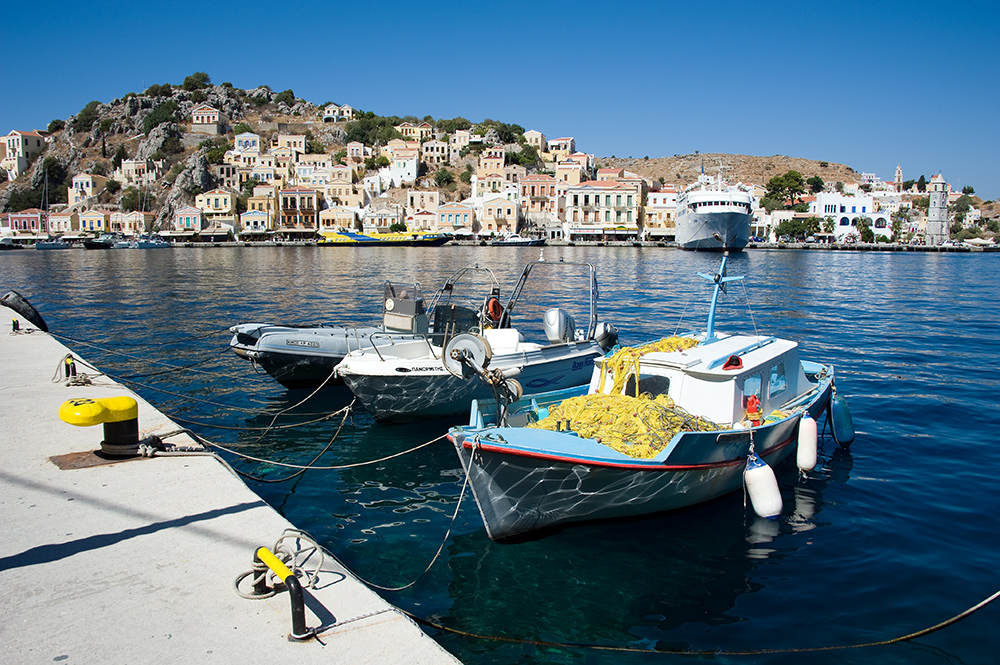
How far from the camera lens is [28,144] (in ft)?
494

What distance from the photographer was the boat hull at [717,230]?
267 feet

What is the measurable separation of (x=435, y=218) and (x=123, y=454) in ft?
347

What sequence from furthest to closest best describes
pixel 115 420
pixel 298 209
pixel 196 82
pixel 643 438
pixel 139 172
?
Result: pixel 196 82 → pixel 139 172 → pixel 298 209 → pixel 643 438 → pixel 115 420

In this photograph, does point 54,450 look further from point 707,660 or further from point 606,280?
point 606,280

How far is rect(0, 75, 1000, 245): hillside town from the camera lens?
369ft

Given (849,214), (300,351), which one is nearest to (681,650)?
(300,351)

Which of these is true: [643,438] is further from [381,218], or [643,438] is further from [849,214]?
[849,214]

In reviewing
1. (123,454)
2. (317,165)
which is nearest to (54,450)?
(123,454)

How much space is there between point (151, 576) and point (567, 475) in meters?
4.08

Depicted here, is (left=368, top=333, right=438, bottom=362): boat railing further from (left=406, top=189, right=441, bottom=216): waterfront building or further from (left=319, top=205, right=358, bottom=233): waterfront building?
(left=406, top=189, right=441, bottom=216): waterfront building

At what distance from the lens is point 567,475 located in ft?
23.6

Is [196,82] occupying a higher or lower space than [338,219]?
higher

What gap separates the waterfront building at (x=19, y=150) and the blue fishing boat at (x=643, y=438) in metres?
177

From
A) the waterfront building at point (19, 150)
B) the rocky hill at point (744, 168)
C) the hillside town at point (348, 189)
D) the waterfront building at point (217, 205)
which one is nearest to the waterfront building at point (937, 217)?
the hillside town at point (348, 189)
